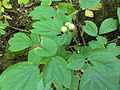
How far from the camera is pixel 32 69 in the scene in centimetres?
81

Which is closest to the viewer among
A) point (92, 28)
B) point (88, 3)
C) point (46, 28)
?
point (46, 28)

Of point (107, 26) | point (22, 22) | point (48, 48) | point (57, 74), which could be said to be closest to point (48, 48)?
point (48, 48)

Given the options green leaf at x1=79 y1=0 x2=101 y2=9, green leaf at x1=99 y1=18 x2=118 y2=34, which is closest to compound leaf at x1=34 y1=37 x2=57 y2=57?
green leaf at x1=79 y1=0 x2=101 y2=9

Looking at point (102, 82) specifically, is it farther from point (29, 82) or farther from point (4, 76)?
point (4, 76)

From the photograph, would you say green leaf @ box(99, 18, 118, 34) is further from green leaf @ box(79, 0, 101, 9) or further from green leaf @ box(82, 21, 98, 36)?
green leaf @ box(79, 0, 101, 9)

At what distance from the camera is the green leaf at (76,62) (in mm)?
764

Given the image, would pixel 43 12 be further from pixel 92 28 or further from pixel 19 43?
pixel 92 28

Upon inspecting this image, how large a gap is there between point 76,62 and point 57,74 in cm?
13

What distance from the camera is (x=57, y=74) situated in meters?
0.74

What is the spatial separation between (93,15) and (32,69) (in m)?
0.91

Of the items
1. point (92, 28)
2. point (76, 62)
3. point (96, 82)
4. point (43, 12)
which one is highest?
point (43, 12)

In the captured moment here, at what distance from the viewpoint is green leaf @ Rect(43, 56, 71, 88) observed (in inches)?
28.8

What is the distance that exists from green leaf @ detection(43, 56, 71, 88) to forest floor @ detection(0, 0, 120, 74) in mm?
726

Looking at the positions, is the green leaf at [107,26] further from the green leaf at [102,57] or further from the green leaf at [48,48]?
the green leaf at [48,48]
